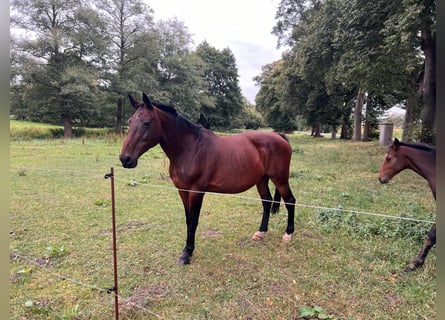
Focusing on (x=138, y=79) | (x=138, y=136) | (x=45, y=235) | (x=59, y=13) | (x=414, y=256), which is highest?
(x=59, y=13)

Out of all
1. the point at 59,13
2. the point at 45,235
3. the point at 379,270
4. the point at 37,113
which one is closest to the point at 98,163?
the point at 45,235

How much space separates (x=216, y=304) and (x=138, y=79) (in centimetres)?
2201

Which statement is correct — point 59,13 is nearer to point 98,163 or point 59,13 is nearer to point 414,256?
point 98,163

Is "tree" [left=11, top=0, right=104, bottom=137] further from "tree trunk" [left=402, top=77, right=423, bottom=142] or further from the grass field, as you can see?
"tree trunk" [left=402, top=77, right=423, bottom=142]

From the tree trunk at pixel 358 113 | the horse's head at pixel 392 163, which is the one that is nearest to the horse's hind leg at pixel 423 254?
the horse's head at pixel 392 163

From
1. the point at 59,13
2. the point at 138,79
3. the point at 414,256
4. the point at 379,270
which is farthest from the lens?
the point at 138,79

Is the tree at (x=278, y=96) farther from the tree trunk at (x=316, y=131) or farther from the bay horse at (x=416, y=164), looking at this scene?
the bay horse at (x=416, y=164)

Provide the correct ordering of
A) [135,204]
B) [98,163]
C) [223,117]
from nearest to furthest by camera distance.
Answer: [135,204]
[98,163]
[223,117]

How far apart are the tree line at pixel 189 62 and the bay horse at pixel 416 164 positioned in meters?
4.82

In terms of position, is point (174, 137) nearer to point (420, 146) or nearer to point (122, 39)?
point (420, 146)

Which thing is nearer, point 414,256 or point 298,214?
point 414,256

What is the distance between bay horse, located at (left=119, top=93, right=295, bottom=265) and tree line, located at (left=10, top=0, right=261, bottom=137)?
16.8m

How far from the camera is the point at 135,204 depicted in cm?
490

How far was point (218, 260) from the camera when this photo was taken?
2.97m
